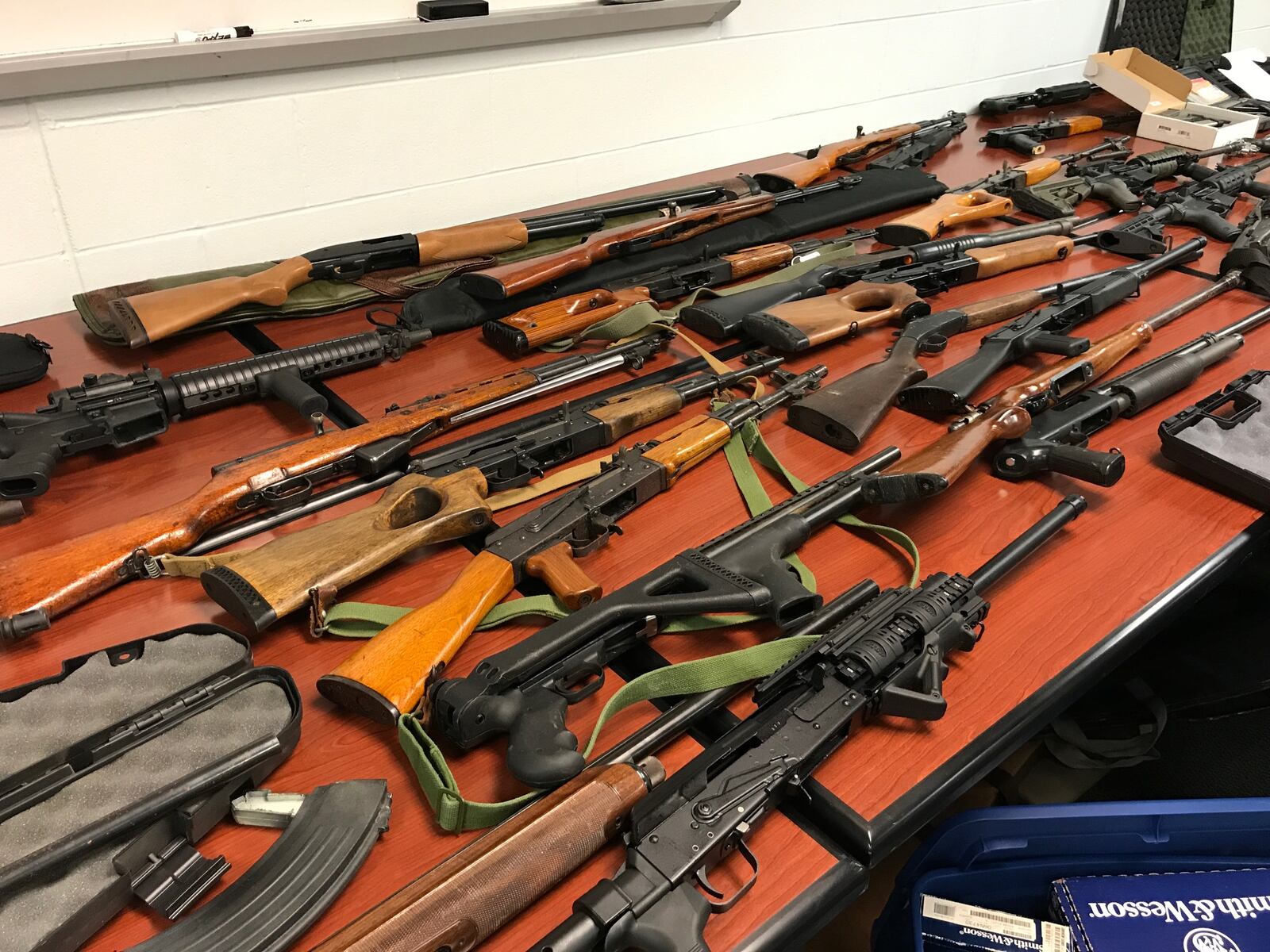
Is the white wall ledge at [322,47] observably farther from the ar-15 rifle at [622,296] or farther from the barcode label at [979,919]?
the barcode label at [979,919]

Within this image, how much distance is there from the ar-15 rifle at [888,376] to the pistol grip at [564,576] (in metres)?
0.75

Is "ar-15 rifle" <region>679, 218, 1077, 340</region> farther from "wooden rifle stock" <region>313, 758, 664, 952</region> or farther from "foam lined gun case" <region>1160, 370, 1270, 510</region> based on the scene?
"wooden rifle stock" <region>313, 758, 664, 952</region>

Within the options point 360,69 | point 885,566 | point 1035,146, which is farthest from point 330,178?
point 1035,146

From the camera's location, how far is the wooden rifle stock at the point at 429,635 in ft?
4.30

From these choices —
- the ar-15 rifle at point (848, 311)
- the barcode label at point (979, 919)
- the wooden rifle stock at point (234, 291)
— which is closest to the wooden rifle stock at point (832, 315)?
the ar-15 rifle at point (848, 311)

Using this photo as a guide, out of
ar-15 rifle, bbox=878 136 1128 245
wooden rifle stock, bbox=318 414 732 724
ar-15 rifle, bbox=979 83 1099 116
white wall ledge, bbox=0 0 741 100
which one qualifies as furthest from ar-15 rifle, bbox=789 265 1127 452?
ar-15 rifle, bbox=979 83 1099 116

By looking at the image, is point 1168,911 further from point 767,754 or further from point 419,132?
point 419,132

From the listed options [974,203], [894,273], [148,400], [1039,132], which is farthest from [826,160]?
[148,400]

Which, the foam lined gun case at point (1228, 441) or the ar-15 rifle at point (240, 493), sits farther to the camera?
the foam lined gun case at point (1228, 441)

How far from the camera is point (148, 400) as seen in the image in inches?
76.5

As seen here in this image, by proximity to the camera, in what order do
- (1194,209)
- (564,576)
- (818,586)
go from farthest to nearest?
(1194,209), (818,586), (564,576)

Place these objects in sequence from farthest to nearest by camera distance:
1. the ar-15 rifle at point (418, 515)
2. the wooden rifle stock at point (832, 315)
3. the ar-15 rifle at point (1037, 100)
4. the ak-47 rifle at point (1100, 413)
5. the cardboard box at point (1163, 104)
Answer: the ar-15 rifle at point (1037, 100) < the cardboard box at point (1163, 104) < the wooden rifle stock at point (832, 315) < the ak-47 rifle at point (1100, 413) < the ar-15 rifle at point (418, 515)

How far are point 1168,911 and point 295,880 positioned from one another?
66.2 inches

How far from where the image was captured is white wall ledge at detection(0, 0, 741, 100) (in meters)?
2.23
